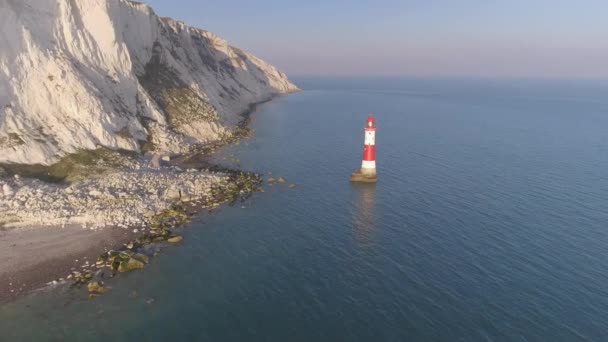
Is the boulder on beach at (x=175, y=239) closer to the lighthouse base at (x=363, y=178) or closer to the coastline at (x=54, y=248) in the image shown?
the coastline at (x=54, y=248)

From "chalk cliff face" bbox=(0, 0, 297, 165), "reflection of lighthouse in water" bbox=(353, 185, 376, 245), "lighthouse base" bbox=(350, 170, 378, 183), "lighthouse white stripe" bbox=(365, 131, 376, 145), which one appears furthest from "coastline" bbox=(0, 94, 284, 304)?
"lighthouse white stripe" bbox=(365, 131, 376, 145)

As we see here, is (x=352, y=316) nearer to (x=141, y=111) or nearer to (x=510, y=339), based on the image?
(x=510, y=339)

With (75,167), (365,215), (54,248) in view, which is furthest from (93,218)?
(365,215)

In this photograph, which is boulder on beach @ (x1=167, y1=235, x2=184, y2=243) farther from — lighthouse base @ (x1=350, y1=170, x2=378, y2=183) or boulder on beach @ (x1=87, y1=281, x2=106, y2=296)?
lighthouse base @ (x1=350, y1=170, x2=378, y2=183)

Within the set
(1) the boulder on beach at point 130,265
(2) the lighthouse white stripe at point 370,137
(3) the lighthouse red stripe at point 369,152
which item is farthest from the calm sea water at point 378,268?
(2) the lighthouse white stripe at point 370,137

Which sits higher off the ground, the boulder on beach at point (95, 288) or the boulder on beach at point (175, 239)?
the boulder on beach at point (175, 239)

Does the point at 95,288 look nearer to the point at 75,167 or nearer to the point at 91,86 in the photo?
the point at 75,167
